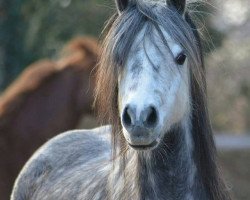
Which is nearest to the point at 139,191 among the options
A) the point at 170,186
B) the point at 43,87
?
the point at 170,186

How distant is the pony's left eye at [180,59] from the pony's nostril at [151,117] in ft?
1.45

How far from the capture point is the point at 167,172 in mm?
5148

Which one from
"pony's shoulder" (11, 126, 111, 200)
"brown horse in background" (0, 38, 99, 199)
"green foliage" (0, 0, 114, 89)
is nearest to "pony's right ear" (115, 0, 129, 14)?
"pony's shoulder" (11, 126, 111, 200)

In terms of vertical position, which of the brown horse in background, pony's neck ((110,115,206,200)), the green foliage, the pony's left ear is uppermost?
the green foliage

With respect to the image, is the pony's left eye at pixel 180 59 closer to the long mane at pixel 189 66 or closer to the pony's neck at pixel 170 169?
the long mane at pixel 189 66

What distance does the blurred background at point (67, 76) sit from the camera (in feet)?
33.0

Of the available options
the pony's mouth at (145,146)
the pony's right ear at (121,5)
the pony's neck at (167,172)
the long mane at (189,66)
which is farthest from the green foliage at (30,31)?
the pony's mouth at (145,146)

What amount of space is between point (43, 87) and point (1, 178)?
51.6 inches

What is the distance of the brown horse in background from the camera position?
989 centimetres

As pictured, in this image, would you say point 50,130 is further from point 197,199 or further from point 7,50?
point 197,199

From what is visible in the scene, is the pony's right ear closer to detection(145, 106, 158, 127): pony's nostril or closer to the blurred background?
detection(145, 106, 158, 127): pony's nostril

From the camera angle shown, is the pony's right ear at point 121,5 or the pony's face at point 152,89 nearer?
the pony's face at point 152,89

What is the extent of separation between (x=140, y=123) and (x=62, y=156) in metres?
2.06

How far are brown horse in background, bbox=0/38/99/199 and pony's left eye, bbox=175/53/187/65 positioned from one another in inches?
186
